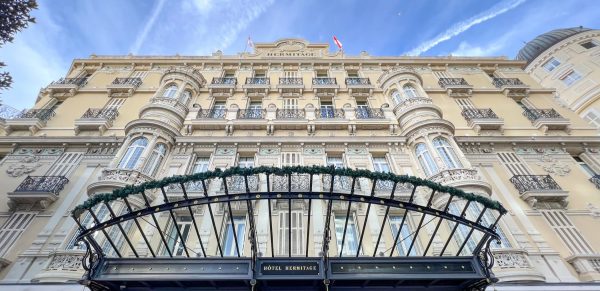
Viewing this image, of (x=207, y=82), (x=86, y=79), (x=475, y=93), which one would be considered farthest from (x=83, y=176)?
(x=475, y=93)

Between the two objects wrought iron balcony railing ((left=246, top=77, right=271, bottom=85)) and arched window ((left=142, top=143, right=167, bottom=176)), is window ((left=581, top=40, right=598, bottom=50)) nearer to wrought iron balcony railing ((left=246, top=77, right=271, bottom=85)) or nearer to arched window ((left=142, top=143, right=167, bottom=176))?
wrought iron balcony railing ((left=246, top=77, right=271, bottom=85))

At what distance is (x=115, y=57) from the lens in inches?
742

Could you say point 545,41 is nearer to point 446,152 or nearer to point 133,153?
point 446,152

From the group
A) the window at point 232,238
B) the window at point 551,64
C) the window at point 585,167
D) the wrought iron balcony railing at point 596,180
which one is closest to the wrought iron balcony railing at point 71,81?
the window at point 232,238

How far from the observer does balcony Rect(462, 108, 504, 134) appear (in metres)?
13.7

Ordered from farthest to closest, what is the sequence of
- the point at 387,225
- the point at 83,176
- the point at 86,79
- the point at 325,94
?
the point at 86,79, the point at 325,94, the point at 83,176, the point at 387,225

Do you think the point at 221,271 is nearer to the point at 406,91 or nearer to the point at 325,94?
the point at 325,94

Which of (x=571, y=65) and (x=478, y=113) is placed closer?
(x=478, y=113)

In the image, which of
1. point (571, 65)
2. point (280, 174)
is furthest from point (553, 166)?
point (571, 65)

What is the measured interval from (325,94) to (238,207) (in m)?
8.86

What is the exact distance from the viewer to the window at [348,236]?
919 centimetres

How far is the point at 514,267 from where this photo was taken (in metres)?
8.34

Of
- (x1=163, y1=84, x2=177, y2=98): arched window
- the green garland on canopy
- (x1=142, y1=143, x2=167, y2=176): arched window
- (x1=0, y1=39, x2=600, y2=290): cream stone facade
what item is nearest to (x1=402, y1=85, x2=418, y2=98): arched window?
(x1=0, y1=39, x2=600, y2=290): cream stone facade

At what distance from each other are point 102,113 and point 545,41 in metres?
32.7
